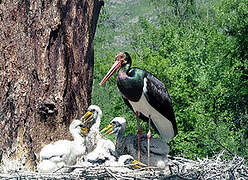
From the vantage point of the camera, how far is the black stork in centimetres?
522

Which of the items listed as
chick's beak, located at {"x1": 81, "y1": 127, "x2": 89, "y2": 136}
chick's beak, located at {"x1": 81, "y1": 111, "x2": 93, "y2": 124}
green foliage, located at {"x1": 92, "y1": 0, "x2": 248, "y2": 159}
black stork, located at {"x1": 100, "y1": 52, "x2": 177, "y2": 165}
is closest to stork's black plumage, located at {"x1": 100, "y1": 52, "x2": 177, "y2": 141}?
black stork, located at {"x1": 100, "y1": 52, "x2": 177, "y2": 165}

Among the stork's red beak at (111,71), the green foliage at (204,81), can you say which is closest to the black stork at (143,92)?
the stork's red beak at (111,71)

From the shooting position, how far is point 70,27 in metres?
5.35

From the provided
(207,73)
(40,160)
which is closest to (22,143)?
(40,160)

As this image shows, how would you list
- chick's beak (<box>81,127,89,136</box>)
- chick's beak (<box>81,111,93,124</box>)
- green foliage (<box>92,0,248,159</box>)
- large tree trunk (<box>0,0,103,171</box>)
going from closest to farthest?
large tree trunk (<box>0,0,103,171</box>)
chick's beak (<box>81,127,89,136</box>)
chick's beak (<box>81,111,93,124</box>)
green foliage (<box>92,0,248,159</box>)

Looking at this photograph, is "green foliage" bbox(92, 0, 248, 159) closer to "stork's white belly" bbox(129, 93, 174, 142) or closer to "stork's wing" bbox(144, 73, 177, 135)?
"stork's white belly" bbox(129, 93, 174, 142)

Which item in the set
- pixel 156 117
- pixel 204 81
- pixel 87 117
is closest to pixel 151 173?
pixel 156 117

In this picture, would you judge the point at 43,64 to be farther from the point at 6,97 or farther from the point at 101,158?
the point at 101,158

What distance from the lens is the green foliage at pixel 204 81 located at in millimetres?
12930

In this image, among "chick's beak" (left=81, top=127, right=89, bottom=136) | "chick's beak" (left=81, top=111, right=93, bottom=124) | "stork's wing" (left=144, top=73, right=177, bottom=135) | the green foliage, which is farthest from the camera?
the green foliage

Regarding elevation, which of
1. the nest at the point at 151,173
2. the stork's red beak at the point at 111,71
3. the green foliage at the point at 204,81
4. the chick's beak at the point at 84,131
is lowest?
the green foliage at the point at 204,81

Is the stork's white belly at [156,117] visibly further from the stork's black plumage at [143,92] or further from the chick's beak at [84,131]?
the chick's beak at [84,131]

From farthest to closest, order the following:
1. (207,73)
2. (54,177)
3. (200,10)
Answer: (200,10)
(207,73)
(54,177)

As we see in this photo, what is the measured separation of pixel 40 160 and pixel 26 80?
101 cm
